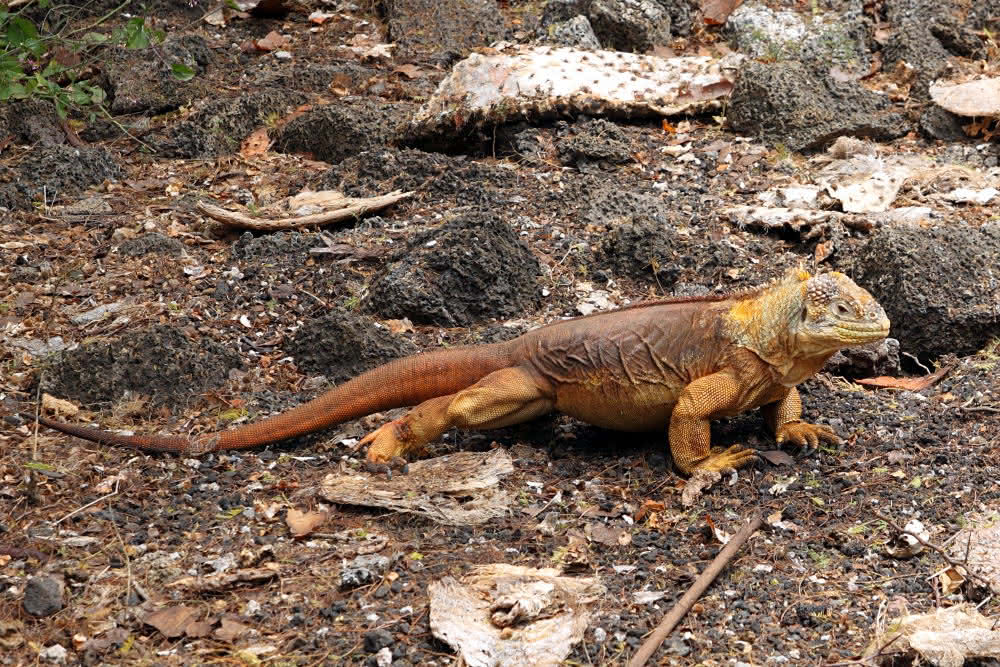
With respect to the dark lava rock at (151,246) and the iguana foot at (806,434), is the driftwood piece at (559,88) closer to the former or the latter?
the dark lava rock at (151,246)

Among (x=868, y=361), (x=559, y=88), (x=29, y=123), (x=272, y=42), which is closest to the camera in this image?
(x=868, y=361)

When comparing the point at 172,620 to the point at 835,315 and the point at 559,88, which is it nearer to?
the point at 835,315

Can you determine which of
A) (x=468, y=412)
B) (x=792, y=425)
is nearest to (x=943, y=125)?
(x=792, y=425)

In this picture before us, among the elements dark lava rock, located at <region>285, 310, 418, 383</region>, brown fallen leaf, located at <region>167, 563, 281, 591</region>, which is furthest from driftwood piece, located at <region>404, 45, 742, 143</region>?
brown fallen leaf, located at <region>167, 563, 281, 591</region>

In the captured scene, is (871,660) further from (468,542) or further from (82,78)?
(82,78)

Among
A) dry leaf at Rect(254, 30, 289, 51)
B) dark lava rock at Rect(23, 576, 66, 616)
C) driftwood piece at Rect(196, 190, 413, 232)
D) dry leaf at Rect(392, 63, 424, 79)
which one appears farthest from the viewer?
dry leaf at Rect(254, 30, 289, 51)

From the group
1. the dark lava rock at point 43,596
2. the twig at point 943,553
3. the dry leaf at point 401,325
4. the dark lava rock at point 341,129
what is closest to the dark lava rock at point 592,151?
the dark lava rock at point 341,129

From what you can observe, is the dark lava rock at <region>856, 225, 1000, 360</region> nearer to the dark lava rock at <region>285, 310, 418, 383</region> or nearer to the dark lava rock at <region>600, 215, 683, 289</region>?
the dark lava rock at <region>600, 215, 683, 289</region>

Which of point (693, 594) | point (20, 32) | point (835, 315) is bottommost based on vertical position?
point (693, 594)
